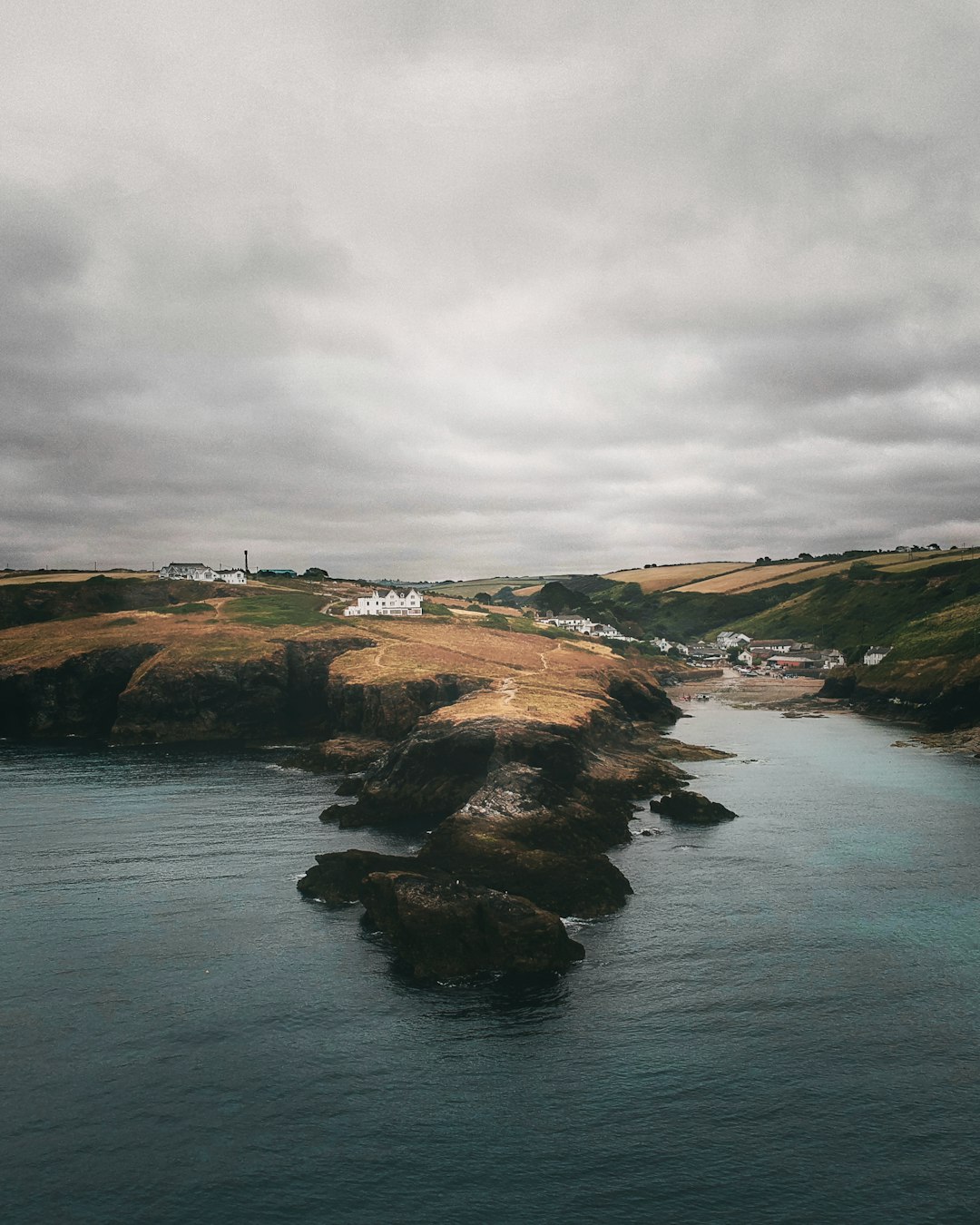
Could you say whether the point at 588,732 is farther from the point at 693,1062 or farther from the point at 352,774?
the point at 693,1062

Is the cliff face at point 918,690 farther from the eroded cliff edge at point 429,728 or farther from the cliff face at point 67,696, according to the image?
the cliff face at point 67,696

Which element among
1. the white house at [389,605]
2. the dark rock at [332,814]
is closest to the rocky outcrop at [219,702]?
the dark rock at [332,814]

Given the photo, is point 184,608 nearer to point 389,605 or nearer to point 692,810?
point 389,605

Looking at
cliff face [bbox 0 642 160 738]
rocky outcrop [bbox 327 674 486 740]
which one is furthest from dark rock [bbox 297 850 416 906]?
cliff face [bbox 0 642 160 738]

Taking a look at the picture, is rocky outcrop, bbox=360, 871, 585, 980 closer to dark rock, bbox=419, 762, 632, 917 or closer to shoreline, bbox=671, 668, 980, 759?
dark rock, bbox=419, 762, 632, 917

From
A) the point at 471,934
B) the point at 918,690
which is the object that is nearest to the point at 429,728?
the point at 471,934

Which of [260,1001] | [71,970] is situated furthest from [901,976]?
[71,970]
